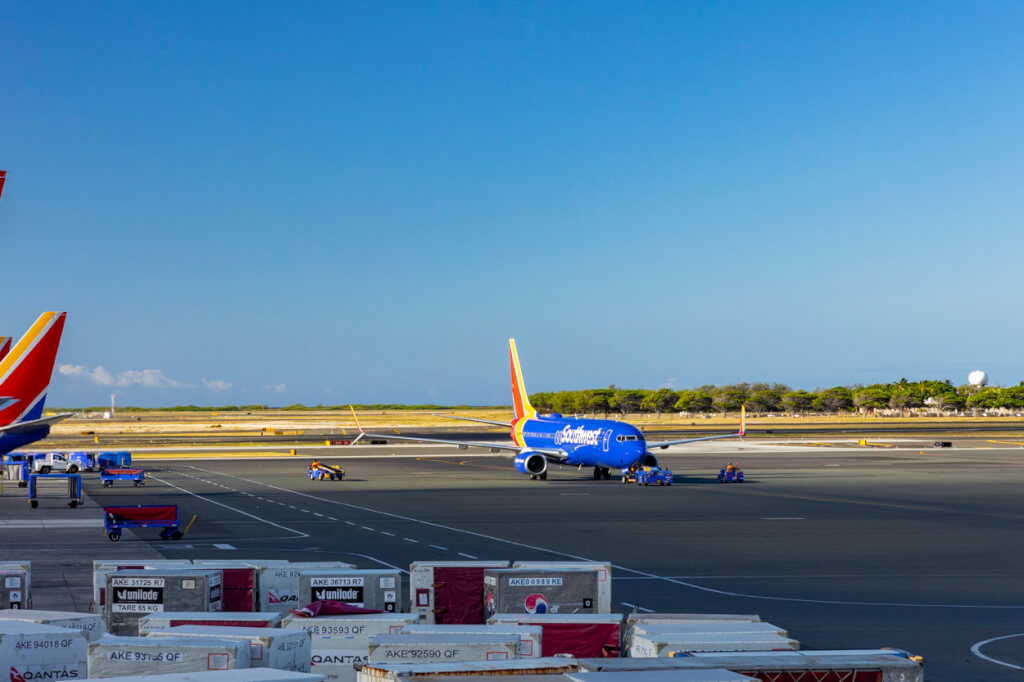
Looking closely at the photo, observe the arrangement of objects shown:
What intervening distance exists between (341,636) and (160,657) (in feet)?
9.85

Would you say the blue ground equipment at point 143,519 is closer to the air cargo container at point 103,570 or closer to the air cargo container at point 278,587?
the air cargo container at point 103,570

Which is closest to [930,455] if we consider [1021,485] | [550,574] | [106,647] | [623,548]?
[1021,485]

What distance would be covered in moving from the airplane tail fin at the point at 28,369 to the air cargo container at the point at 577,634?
115 ft

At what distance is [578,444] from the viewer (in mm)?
71438

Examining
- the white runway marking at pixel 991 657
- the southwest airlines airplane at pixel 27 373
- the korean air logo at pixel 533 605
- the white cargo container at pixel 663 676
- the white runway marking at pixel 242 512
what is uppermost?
the southwest airlines airplane at pixel 27 373

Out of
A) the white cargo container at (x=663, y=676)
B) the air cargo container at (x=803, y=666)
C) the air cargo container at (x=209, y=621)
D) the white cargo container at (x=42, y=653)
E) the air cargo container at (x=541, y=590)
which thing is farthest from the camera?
the air cargo container at (x=541, y=590)

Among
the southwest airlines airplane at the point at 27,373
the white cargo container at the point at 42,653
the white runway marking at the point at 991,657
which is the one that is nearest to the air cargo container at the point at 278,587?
the white cargo container at the point at 42,653

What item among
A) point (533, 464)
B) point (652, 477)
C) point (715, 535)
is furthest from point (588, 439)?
point (715, 535)

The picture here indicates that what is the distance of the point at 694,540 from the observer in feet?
125

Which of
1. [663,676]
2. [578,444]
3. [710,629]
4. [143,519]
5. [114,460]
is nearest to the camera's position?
[663,676]

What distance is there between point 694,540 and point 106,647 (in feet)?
95.8

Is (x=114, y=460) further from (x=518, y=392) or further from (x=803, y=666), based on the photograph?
(x=803, y=666)

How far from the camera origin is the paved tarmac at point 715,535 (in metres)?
23.8

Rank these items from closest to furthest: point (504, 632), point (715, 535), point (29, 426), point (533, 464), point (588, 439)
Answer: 1. point (504, 632)
2. point (29, 426)
3. point (715, 535)
4. point (588, 439)
5. point (533, 464)
